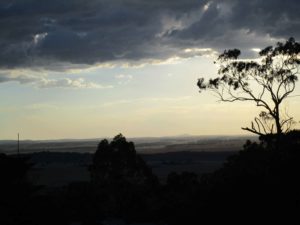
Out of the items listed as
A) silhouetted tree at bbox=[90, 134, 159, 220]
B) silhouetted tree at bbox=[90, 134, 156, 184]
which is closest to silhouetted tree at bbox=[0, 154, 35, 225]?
silhouetted tree at bbox=[90, 134, 159, 220]

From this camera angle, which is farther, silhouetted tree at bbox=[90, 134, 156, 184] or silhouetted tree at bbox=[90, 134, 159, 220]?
silhouetted tree at bbox=[90, 134, 156, 184]

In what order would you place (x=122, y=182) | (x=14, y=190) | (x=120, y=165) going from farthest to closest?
1. (x=120, y=165)
2. (x=122, y=182)
3. (x=14, y=190)

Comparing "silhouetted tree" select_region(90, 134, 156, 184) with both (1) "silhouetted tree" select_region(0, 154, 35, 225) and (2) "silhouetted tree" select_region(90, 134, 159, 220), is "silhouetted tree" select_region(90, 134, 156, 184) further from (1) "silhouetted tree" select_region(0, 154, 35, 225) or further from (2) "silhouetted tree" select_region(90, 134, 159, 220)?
(1) "silhouetted tree" select_region(0, 154, 35, 225)

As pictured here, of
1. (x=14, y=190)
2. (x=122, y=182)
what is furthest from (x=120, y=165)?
(x=14, y=190)

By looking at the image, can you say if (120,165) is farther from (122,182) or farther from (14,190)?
(14,190)

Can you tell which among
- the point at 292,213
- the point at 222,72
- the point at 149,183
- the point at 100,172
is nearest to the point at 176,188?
the point at 149,183

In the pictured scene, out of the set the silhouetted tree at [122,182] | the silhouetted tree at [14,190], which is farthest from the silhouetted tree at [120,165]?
the silhouetted tree at [14,190]

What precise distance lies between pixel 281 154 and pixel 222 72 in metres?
16.9

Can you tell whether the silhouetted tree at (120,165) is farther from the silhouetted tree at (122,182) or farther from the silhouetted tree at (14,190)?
the silhouetted tree at (14,190)

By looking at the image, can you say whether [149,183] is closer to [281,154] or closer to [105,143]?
[105,143]

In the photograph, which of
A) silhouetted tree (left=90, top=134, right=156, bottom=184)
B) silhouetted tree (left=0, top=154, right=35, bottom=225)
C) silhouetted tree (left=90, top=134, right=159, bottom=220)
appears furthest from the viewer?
silhouetted tree (left=90, top=134, right=156, bottom=184)

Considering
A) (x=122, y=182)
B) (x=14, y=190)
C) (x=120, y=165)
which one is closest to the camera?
(x=14, y=190)

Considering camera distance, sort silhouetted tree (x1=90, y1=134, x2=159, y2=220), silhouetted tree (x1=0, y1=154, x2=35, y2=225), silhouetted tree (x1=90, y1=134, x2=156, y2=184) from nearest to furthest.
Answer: silhouetted tree (x1=0, y1=154, x2=35, y2=225)
silhouetted tree (x1=90, y1=134, x2=159, y2=220)
silhouetted tree (x1=90, y1=134, x2=156, y2=184)

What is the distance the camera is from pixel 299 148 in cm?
3375
